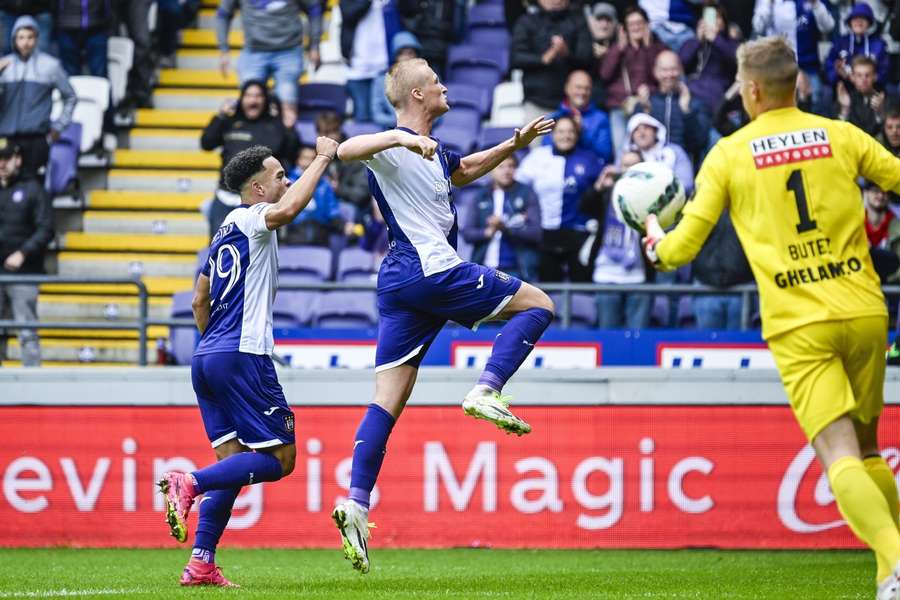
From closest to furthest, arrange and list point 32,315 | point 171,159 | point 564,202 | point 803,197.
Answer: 1. point 803,197
2. point 32,315
3. point 564,202
4. point 171,159

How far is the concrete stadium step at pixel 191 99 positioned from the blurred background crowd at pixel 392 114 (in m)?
0.02

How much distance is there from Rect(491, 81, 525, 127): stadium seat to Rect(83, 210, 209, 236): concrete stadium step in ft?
11.6

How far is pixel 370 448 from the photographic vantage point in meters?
7.78

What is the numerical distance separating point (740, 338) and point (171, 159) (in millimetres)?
7847

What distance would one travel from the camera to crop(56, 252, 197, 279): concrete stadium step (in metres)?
15.6

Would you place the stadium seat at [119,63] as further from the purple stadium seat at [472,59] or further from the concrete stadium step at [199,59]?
the purple stadium seat at [472,59]

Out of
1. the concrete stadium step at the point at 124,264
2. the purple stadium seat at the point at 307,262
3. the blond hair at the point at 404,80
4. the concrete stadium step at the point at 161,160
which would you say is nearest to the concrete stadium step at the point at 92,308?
the concrete stadium step at the point at 124,264

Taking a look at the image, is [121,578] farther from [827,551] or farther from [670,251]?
[827,551]

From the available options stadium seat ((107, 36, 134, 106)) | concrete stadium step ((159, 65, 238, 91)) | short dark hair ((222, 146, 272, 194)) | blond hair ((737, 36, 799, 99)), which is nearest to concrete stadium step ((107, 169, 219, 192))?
stadium seat ((107, 36, 134, 106))

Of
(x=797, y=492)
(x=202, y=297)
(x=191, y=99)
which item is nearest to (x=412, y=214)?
(x=202, y=297)

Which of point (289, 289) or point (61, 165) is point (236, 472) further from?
point (61, 165)

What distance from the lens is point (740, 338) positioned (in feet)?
39.4

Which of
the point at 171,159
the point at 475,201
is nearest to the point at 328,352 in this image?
the point at 475,201

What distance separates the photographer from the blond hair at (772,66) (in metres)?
6.15
